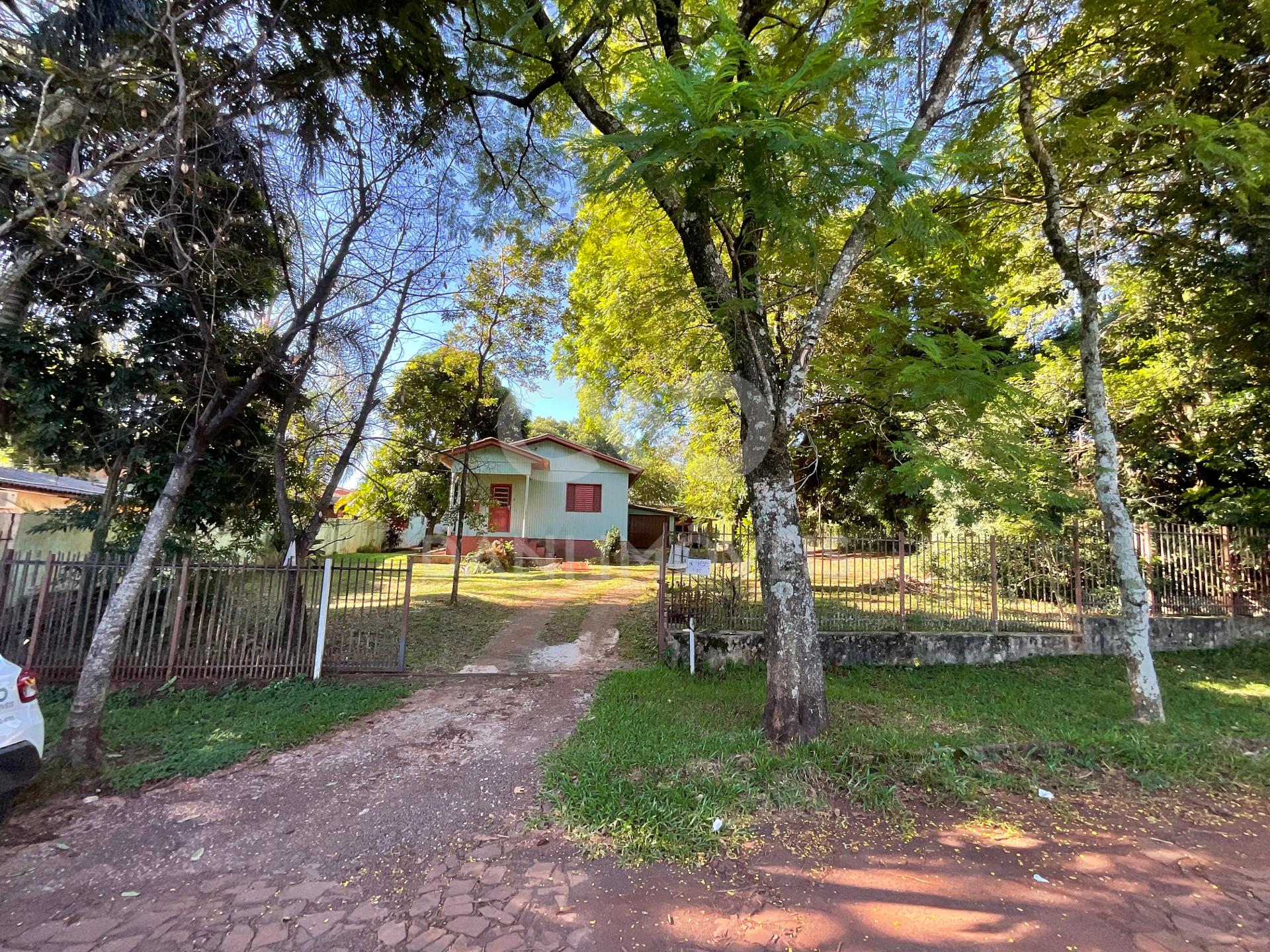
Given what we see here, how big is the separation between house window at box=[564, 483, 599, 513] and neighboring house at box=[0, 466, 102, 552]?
12569 millimetres

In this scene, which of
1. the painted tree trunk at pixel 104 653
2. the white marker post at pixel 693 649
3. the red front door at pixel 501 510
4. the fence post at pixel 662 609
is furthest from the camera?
the red front door at pixel 501 510

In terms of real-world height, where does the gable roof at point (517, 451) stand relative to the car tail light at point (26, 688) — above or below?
above

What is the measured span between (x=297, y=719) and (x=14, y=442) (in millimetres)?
5480

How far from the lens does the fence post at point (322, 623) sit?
666 cm

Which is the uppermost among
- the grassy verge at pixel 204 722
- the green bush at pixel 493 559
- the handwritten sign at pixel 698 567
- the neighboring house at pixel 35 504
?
the neighboring house at pixel 35 504

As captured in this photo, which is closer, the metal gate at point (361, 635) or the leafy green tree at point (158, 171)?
the leafy green tree at point (158, 171)

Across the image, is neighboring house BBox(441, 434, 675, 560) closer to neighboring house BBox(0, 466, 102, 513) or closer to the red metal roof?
the red metal roof

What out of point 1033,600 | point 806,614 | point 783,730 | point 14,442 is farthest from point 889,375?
point 14,442

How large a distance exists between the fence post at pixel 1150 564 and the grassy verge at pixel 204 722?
11.6 m

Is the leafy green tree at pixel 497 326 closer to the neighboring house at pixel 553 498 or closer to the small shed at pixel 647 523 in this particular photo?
the neighboring house at pixel 553 498

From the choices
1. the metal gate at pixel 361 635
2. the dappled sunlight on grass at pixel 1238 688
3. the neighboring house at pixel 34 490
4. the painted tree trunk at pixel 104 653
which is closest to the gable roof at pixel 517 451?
the neighboring house at pixel 34 490

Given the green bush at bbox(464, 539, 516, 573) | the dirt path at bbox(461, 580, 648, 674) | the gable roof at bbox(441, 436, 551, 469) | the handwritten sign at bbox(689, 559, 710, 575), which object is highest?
the gable roof at bbox(441, 436, 551, 469)

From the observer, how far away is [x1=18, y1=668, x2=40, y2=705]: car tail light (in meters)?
3.40

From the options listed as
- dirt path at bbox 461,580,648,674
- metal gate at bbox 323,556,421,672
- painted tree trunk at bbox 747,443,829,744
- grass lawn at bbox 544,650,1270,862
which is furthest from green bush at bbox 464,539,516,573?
painted tree trunk at bbox 747,443,829,744
